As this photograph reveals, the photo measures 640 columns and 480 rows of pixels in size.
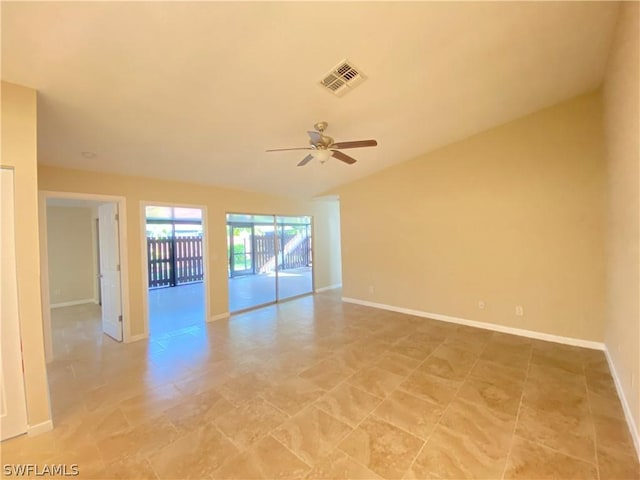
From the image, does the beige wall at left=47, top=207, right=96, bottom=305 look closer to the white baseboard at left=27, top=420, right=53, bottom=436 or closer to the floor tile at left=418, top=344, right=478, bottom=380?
the white baseboard at left=27, top=420, right=53, bottom=436

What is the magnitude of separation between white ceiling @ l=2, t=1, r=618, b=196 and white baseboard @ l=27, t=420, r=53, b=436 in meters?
2.62

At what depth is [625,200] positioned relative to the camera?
2.29m

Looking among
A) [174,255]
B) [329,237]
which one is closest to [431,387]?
[329,237]

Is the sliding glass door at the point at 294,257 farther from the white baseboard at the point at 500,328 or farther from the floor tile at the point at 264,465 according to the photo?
the floor tile at the point at 264,465

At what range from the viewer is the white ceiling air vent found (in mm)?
2420

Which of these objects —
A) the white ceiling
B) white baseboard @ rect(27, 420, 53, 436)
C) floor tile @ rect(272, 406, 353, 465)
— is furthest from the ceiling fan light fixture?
white baseboard @ rect(27, 420, 53, 436)

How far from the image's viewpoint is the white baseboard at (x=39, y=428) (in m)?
2.12

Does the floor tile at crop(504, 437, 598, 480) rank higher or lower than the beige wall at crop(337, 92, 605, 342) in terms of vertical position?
lower

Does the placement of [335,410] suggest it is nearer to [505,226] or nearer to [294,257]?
[505,226]

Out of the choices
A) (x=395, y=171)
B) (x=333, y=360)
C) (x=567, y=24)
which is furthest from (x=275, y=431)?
(x=395, y=171)

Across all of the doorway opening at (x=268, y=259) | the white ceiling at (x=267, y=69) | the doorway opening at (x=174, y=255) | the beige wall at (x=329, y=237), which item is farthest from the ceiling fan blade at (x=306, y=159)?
the doorway opening at (x=174, y=255)

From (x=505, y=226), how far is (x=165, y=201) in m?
5.33

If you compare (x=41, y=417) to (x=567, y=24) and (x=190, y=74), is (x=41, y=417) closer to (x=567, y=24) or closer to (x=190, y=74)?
(x=190, y=74)

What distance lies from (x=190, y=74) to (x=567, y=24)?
3246 mm
